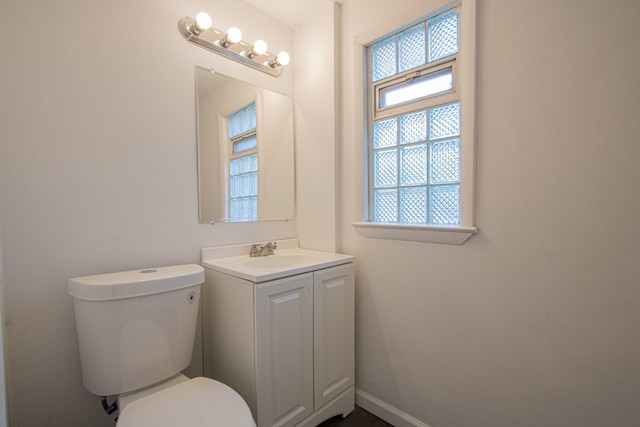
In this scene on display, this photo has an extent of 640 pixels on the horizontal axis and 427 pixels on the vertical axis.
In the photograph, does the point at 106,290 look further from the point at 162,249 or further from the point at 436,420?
the point at 436,420

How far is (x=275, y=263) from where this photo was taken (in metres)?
1.65

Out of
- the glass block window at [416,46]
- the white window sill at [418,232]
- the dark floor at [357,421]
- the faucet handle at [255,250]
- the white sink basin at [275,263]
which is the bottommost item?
the dark floor at [357,421]

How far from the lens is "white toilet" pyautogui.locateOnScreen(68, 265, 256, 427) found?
94 centimetres

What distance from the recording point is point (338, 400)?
1.47 metres

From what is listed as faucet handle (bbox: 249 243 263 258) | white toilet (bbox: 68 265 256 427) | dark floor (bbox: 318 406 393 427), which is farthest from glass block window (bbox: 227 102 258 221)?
dark floor (bbox: 318 406 393 427)

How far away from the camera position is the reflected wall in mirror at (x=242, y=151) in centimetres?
150

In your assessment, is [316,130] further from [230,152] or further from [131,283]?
[131,283]

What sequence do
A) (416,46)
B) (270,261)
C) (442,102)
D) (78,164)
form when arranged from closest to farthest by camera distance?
(78,164), (442,102), (416,46), (270,261)

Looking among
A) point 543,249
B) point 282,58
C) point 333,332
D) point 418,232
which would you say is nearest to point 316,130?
point 282,58

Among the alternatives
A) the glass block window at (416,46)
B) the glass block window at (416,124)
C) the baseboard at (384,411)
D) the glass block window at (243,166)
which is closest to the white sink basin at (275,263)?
the glass block window at (243,166)

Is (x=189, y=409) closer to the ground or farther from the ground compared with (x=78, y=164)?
closer to the ground

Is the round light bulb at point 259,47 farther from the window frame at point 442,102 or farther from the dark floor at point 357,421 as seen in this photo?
the dark floor at point 357,421

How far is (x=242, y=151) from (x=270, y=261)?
651 mm

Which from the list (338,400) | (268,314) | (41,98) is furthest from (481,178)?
(41,98)
